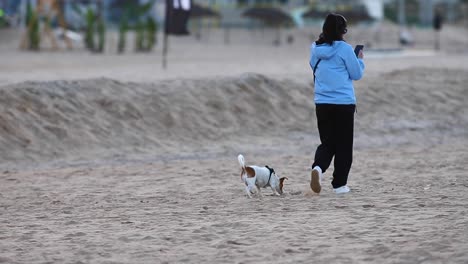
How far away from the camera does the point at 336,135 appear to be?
9109 millimetres

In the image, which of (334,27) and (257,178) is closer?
(334,27)

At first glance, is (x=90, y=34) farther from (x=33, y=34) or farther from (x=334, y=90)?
(x=334, y=90)

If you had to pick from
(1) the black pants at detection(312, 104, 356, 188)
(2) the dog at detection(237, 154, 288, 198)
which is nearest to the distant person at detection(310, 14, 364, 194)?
(1) the black pants at detection(312, 104, 356, 188)

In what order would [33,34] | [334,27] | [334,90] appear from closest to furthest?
[334,27] < [334,90] < [33,34]

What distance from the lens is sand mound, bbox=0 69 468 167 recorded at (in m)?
13.9

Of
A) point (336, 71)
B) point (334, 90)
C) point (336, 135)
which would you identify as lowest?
point (336, 135)

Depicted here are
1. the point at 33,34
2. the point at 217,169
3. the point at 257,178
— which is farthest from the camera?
the point at 33,34

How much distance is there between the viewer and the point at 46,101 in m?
14.6

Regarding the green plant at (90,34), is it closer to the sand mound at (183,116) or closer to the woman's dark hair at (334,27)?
the sand mound at (183,116)

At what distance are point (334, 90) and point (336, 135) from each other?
40 centimetres

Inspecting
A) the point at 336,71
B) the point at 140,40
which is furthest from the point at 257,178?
the point at 140,40

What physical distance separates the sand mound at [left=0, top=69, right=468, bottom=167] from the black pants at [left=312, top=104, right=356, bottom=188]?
4.95 m

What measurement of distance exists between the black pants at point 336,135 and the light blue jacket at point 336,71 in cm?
8

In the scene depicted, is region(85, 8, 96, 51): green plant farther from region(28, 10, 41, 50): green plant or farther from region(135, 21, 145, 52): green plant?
region(28, 10, 41, 50): green plant
